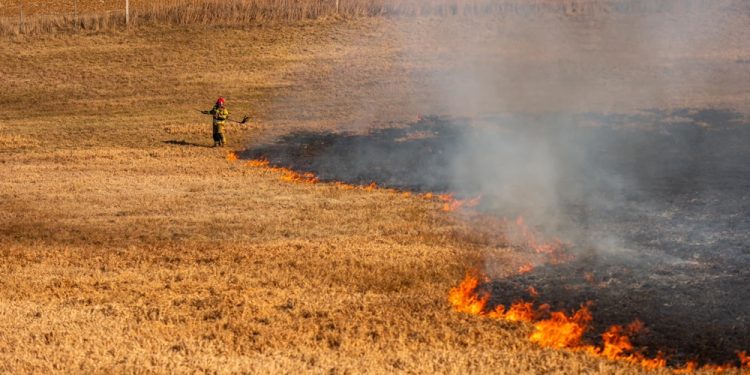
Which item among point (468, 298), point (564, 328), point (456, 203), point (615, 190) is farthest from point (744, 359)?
point (615, 190)

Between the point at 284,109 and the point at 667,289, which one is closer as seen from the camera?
the point at 667,289

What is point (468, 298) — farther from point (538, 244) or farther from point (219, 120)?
point (219, 120)

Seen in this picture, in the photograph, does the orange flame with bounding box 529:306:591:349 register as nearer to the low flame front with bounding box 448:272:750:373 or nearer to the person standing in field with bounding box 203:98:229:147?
the low flame front with bounding box 448:272:750:373

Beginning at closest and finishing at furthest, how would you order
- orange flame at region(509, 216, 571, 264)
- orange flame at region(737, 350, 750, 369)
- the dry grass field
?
1. orange flame at region(737, 350, 750, 369)
2. the dry grass field
3. orange flame at region(509, 216, 571, 264)

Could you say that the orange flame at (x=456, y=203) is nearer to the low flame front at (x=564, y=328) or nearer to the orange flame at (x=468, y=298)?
the orange flame at (x=468, y=298)

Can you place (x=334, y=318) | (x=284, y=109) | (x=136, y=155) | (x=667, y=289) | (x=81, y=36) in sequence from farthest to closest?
(x=81, y=36) → (x=284, y=109) → (x=136, y=155) → (x=667, y=289) → (x=334, y=318)

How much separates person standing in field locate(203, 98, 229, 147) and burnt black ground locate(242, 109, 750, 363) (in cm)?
143

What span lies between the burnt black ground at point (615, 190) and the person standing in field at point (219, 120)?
4.69ft

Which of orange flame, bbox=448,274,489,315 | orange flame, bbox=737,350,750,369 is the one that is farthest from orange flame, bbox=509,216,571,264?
orange flame, bbox=737,350,750,369

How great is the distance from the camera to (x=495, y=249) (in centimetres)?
1409

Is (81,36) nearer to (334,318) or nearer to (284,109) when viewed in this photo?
(284,109)

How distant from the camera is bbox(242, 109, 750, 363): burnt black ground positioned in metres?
11.2

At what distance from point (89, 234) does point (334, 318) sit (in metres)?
6.54

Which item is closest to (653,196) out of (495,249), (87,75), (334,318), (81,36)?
(495,249)
